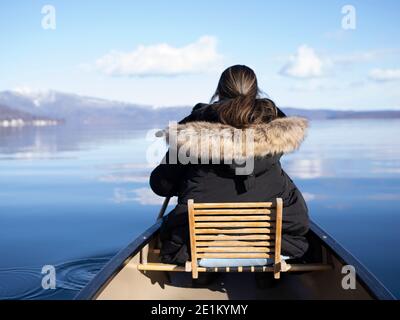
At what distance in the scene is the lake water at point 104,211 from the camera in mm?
4953

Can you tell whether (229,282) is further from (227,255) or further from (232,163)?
(232,163)

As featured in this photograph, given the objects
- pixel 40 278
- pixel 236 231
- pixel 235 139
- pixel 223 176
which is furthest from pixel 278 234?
pixel 40 278

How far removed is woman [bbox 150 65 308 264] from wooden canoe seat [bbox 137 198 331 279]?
8cm

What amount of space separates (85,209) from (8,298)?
337 cm

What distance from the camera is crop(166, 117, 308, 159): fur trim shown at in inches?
104

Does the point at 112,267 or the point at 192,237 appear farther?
the point at 112,267

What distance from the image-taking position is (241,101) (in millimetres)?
2701

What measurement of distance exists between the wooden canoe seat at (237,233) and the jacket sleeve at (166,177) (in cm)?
27

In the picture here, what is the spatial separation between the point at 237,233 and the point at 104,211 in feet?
15.7

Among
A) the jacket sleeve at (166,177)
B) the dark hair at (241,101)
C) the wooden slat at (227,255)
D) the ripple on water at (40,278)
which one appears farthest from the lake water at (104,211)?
the dark hair at (241,101)

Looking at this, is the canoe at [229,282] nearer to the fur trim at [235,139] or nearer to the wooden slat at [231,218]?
the wooden slat at [231,218]

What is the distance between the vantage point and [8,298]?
4199 millimetres
